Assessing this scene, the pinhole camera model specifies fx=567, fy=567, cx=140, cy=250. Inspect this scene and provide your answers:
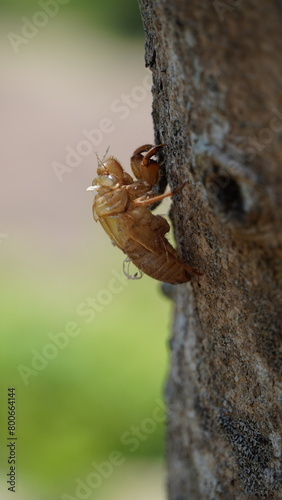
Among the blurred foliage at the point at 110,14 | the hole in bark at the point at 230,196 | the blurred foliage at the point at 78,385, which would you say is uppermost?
the blurred foliage at the point at 110,14

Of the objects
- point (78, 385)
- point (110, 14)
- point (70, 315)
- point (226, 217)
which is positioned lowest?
point (78, 385)

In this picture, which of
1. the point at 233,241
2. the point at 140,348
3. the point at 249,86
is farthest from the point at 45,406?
the point at 249,86

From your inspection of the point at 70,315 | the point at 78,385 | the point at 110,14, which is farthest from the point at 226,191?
the point at 110,14

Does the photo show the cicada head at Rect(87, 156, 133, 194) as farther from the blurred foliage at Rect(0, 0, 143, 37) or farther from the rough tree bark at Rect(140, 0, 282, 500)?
the blurred foliage at Rect(0, 0, 143, 37)

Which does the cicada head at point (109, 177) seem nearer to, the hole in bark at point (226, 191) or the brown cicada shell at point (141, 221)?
the brown cicada shell at point (141, 221)

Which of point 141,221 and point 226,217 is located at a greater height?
point 226,217

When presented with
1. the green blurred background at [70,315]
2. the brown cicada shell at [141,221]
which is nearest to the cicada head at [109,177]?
the brown cicada shell at [141,221]

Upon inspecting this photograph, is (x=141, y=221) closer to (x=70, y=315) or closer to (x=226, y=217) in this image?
(x=226, y=217)
